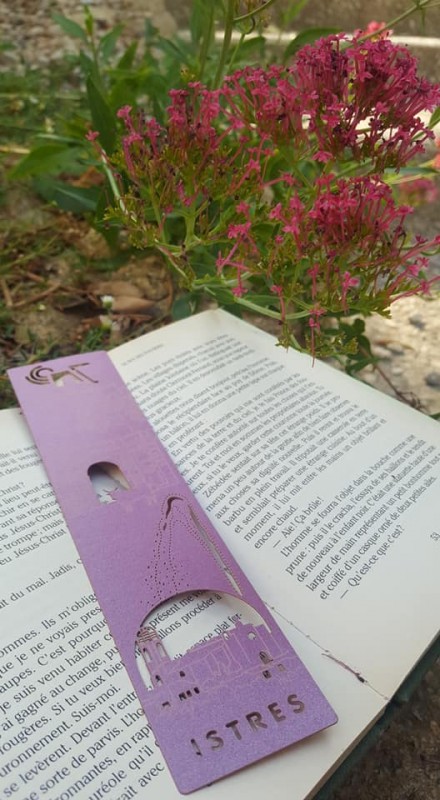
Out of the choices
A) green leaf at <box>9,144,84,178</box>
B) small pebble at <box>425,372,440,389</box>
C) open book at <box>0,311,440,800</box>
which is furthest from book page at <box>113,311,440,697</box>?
green leaf at <box>9,144,84,178</box>

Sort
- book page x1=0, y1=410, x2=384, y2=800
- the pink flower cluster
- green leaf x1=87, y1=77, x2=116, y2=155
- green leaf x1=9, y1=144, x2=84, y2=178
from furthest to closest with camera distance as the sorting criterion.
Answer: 1. green leaf x1=9, y1=144, x2=84, y2=178
2. green leaf x1=87, y1=77, x2=116, y2=155
3. the pink flower cluster
4. book page x1=0, y1=410, x2=384, y2=800

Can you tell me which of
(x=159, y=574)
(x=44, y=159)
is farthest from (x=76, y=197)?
(x=159, y=574)

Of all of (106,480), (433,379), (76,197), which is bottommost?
(433,379)

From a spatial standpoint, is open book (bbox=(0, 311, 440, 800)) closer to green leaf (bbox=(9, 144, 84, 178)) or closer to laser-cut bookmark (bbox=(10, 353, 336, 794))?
laser-cut bookmark (bbox=(10, 353, 336, 794))

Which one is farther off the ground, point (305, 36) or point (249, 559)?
point (305, 36)

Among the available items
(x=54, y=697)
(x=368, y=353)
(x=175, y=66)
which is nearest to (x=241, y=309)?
(x=368, y=353)

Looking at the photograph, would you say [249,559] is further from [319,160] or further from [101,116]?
[101,116]

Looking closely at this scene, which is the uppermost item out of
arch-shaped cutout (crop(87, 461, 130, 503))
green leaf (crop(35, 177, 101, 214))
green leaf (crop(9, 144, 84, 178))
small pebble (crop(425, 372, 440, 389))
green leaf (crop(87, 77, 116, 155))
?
green leaf (crop(87, 77, 116, 155))
